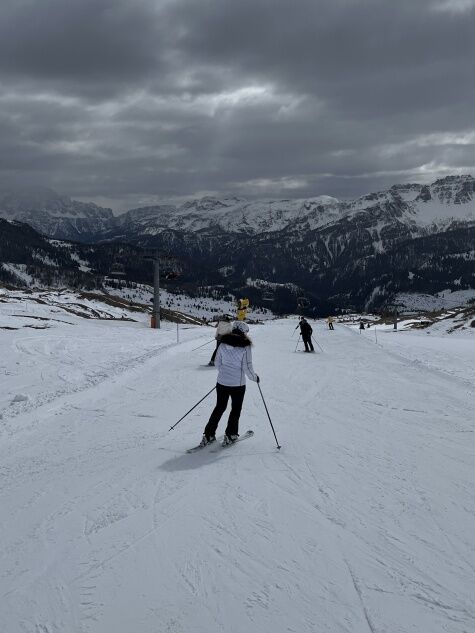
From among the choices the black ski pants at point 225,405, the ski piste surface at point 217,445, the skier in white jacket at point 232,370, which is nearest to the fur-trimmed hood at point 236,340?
the skier in white jacket at point 232,370

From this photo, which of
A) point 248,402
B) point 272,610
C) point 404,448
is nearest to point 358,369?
point 248,402

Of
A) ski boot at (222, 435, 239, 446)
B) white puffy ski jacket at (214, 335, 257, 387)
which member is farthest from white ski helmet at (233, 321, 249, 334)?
ski boot at (222, 435, 239, 446)

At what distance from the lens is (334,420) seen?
458 inches

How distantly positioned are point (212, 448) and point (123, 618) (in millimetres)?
4946

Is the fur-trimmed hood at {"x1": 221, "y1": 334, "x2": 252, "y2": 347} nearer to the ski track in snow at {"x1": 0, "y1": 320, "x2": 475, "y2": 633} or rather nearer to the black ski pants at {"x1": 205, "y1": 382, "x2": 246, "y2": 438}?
the black ski pants at {"x1": 205, "y1": 382, "x2": 246, "y2": 438}

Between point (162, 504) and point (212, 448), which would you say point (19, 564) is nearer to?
point (162, 504)

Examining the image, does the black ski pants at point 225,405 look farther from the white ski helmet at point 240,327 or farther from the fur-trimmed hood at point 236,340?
the white ski helmet at point 240,327

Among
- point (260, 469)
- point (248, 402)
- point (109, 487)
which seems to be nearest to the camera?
point (109, 487)

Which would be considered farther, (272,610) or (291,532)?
(291,532)

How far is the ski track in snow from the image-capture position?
4492 mm

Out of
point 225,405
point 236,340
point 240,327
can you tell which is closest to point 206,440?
point 225,405

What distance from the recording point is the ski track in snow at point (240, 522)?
4.49 metres

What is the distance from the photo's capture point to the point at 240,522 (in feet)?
20.0

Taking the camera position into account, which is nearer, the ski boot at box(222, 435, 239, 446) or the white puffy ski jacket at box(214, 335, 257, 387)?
the white puffy ski jacket at box(214, 335, 257, 387)
